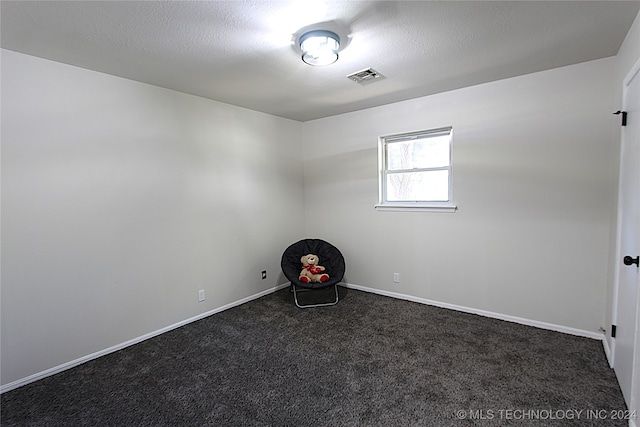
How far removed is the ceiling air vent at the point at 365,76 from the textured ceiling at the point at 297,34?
6 cm

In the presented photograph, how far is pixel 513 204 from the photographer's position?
2.97 m

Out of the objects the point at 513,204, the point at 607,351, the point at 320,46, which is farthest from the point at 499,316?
the point at 320,46

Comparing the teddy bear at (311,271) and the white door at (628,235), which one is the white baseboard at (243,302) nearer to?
the white door at (628,235)

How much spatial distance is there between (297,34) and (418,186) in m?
2.38

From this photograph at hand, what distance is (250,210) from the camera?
3898 millimetres

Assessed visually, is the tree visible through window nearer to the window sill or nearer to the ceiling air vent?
the window sill

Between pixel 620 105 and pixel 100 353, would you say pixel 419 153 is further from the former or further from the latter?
pixel 100 353

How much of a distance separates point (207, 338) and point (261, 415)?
4.11ft

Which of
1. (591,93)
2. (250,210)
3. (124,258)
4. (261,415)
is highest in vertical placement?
(591,93)

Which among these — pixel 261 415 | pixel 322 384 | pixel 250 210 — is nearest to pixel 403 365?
pixel 322 384

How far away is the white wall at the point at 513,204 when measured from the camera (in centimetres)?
261

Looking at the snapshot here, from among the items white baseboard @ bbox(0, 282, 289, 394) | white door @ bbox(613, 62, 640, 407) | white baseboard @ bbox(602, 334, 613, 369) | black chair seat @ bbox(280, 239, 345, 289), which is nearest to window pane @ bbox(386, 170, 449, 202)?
black chair seat @ bbox(280, 239, 345, 289)

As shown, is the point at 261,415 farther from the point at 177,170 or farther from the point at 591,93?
the point at 591,93

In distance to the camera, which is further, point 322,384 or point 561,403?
point 322,384
